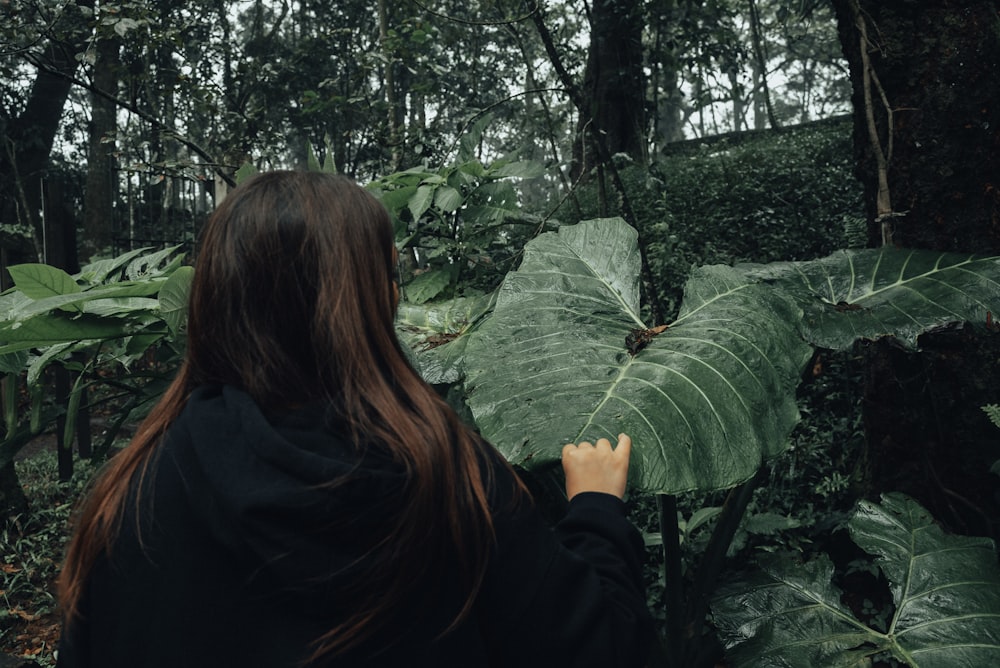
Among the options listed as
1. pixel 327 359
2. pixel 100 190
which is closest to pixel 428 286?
pixel 327 359

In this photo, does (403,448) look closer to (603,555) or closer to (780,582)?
(603,555)

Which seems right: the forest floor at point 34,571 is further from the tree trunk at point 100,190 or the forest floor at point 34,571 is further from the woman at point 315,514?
the tree trunk at point 100,190

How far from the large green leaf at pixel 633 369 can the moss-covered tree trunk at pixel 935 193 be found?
925 millimetres

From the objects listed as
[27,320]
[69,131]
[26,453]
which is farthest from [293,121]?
[27,320]

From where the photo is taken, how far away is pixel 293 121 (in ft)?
44.7

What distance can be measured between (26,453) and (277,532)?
6977 millimetres

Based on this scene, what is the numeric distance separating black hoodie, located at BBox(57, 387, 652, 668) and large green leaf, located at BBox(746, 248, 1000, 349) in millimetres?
891

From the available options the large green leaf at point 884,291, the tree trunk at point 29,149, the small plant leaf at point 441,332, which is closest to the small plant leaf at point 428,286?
the small plant leaf at point 441,332

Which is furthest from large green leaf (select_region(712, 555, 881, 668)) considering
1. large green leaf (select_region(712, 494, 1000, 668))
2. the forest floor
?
the forest floor

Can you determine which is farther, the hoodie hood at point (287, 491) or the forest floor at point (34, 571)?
the forest floor at point (34, 571)

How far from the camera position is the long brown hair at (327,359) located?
1.02m

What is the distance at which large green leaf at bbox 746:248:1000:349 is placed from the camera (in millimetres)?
1661

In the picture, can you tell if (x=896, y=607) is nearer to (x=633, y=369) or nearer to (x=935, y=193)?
(x=633, y=369)

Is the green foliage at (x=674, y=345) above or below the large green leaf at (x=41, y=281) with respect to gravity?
below
